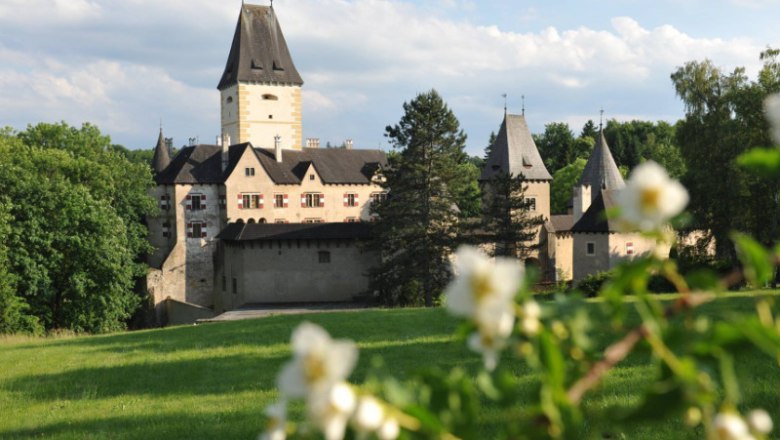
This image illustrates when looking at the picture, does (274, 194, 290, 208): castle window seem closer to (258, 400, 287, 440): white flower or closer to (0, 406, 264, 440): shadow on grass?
(0, 406, 264, 440): shadow on grass

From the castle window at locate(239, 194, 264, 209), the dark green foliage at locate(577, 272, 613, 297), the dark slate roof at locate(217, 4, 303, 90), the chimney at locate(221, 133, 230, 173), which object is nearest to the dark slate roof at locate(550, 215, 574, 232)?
the dark green foliage at locate(577, 272, 613, 297)

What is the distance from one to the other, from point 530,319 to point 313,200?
52.9 meters

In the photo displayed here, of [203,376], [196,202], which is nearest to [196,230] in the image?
[196,202]

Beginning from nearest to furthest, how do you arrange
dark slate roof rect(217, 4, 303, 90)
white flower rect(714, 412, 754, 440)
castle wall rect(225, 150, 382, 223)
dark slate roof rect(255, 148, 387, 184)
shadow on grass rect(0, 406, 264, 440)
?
1. white flower rect(714, 412, 754, 440)
2. shadow on grass rect(0, 406, 264, 440)
3. castle wall rect(225, 150, 382, 223)
4. dark slate roof rect(255, 148, 387, 184)
5. dark slate roof rect(217, 4, 303, 90)

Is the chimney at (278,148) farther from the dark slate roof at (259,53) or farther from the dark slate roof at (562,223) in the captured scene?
the dark slate roof at (562,223)

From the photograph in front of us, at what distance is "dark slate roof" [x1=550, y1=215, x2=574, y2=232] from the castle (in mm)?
160

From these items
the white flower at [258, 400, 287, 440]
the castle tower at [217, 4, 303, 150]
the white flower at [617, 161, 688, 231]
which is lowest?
the white flower at [258, 400, 287, 440]

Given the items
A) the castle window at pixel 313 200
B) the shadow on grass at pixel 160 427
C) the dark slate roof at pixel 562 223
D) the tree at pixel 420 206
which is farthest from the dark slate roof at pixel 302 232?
the shadow on grass at pixel 160 427

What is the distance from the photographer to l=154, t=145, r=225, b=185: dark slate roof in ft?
170

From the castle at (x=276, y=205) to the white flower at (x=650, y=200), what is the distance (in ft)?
130

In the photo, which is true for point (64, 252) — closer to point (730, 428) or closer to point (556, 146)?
point (730, 428)

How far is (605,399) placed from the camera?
9.89m

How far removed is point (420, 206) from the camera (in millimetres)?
40156

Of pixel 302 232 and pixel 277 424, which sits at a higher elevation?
pixel 302 232
